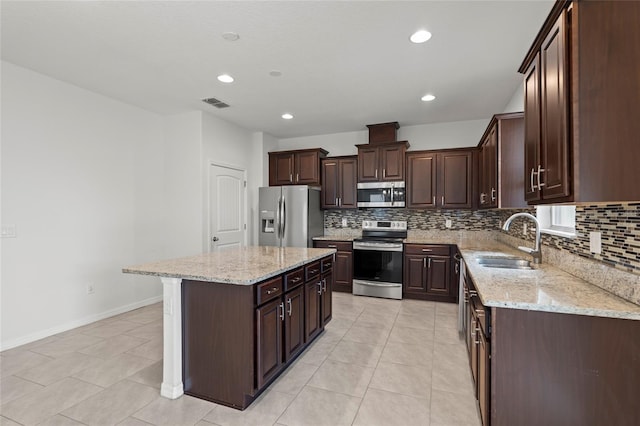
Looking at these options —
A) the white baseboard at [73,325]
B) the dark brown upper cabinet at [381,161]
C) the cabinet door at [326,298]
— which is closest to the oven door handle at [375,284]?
the cabinet door at [326,298]

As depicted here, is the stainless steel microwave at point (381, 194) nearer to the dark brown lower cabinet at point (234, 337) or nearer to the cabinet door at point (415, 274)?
the cabinet door at point (415, 274)

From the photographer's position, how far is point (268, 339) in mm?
2170

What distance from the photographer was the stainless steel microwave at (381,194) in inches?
190

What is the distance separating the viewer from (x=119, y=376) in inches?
96.3

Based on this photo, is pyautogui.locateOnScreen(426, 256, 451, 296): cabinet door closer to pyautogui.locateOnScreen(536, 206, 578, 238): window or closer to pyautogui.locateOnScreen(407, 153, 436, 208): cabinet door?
pyautogui.locateOnScreen(407, 153, 436, 208): cabinet door

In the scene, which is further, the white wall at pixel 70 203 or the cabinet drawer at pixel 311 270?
the white wall at pixel 70 203

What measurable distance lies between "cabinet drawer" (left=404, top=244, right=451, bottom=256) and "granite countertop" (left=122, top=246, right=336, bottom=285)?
1.99 m

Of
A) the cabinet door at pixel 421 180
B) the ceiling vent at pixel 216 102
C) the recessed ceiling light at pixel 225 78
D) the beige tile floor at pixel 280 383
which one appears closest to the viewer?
the beige tile floor at pixel 280 383

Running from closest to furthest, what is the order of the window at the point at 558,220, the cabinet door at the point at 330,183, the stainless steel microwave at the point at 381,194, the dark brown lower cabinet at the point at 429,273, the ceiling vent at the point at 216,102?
the window at the point at 558,220 → the ceiling vent at the point at 216,102 → the dark brown lower cabinet at the point at 429,273 → the stainless steel microwave at the point at 381,194 → the cabinet door at the point at 330,183

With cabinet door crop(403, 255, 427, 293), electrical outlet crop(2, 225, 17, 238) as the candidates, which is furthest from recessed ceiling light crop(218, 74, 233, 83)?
cabinet door crop(403, 255, 427, 293)

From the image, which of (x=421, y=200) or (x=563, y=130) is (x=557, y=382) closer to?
(x=563, y=130)

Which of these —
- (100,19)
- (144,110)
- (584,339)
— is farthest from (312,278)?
(144,110)

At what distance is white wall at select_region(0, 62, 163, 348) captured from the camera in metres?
3.03

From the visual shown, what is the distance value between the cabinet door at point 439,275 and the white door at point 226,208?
9.76 feet
